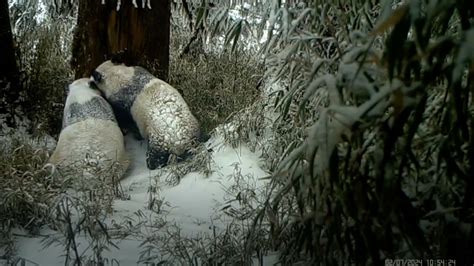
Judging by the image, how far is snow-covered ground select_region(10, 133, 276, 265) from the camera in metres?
2.87

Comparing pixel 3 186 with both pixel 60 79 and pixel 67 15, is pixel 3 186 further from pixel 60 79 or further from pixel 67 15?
pixel 67 15

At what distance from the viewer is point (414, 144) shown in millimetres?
2109

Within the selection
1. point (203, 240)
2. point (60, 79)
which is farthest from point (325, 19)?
point (60, 79)

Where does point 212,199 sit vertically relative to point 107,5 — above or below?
below

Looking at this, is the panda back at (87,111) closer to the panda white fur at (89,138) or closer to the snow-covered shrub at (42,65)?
the panda white fur at (89,138)

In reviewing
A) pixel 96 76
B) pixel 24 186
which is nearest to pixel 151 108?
pixel 96 76

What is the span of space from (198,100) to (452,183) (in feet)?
14.0

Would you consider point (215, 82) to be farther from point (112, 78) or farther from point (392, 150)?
point (392, 150)

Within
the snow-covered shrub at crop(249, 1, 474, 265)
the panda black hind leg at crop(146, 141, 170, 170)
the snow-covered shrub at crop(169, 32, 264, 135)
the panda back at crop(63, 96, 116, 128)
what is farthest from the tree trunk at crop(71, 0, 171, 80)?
the snow-covered shrub at crop(249, 1, 474, 265)

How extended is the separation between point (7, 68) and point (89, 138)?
1.40 m

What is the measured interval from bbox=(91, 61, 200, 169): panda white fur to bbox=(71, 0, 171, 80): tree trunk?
27 centimetres

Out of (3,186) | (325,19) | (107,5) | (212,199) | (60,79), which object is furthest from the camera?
(60,79)

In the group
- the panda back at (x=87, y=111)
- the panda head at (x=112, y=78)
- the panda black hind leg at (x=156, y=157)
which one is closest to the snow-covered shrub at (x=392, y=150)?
the panda black hind leg at (x=156, y=157)

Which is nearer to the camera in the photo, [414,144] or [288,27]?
[414,144]
